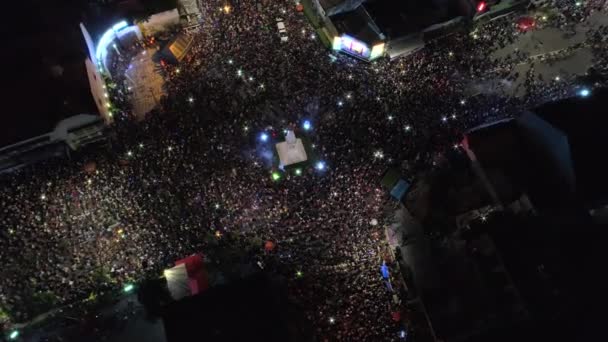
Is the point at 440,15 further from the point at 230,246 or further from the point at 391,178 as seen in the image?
the point at 230,246

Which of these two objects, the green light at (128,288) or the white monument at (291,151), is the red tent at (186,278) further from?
the white monument at (291,151)

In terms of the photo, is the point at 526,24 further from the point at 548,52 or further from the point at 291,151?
the point at 291,151

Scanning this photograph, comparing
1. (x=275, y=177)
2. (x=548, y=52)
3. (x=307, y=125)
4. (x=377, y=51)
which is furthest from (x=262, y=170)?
(x=548, y=52)

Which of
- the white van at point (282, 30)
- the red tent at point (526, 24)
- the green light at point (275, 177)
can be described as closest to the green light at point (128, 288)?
the green light at point (275, 177)

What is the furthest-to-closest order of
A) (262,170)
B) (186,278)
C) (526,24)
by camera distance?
1. (526,24)
2. (262,170)
3. (186,278)

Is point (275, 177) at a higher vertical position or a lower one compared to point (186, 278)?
higher

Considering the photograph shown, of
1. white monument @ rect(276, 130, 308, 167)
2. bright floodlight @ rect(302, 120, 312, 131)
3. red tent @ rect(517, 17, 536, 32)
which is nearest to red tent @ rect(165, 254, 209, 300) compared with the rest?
white monument @ rect(276, 130, 308, 167)
